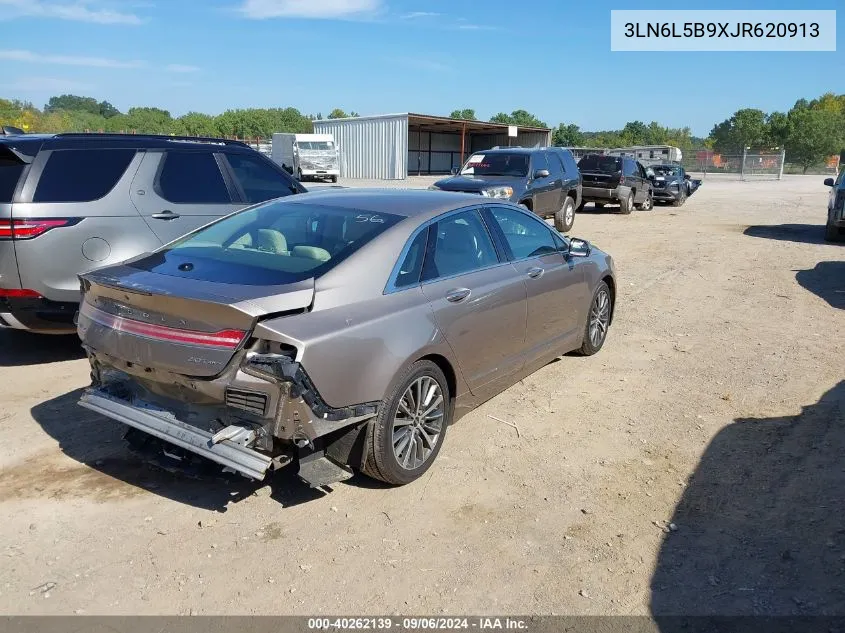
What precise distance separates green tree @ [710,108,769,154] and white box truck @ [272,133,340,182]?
2386 inches

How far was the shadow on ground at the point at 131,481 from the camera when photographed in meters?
3.68

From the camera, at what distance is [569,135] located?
103 meters

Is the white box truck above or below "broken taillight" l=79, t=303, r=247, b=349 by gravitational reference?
above

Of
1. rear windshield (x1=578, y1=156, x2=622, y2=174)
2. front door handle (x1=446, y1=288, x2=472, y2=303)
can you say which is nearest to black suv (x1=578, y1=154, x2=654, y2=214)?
rear windshield (x1=578, y1=156, x2=622, y2=174)

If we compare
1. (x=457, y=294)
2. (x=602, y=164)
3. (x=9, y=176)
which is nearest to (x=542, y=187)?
(x=602, y=164)

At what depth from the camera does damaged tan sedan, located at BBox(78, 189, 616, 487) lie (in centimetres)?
314

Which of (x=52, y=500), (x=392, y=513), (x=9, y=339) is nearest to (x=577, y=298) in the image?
(x=392, y=513)

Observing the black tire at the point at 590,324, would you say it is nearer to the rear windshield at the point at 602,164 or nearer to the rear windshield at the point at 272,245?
the rear windshield at the point at 272,245

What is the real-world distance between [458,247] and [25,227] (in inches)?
134

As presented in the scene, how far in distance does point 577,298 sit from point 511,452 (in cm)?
182

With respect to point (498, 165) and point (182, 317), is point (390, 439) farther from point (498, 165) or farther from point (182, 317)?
point (498, 165)

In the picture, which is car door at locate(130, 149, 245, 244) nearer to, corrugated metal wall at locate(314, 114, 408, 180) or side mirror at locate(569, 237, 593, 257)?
side mirror at locate(569, 237, 593, 257)

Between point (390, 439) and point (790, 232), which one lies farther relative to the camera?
point (790, 232)

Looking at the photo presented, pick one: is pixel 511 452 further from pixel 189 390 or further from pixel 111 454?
pixel 111 454
